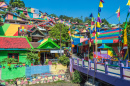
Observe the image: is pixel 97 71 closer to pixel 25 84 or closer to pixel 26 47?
pixel 25 84

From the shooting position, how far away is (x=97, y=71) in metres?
11.7

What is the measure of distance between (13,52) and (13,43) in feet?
4.43

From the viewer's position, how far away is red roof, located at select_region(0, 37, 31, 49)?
18.5m

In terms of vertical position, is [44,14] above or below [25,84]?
above

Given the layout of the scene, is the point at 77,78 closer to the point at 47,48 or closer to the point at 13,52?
the point at 47,48

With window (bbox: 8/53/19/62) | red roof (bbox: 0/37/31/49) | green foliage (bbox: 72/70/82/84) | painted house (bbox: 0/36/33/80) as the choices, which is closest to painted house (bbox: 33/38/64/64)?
red roof (bbox: 0/37/31/49)

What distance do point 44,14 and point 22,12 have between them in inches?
484

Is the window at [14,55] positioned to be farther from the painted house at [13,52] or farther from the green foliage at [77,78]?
the green foliage at [77,78]

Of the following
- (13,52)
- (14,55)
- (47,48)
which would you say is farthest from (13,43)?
(47,48)

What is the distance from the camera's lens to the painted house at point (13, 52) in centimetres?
1686

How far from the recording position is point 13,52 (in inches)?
736

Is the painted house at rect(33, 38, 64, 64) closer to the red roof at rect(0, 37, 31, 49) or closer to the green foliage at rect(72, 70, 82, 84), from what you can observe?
the red roof at rect(0, 37, 31, 49)

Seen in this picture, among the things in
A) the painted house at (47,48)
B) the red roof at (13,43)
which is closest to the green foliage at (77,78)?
the painted house at (47,48)

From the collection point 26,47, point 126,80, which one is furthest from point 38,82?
point 126,80
